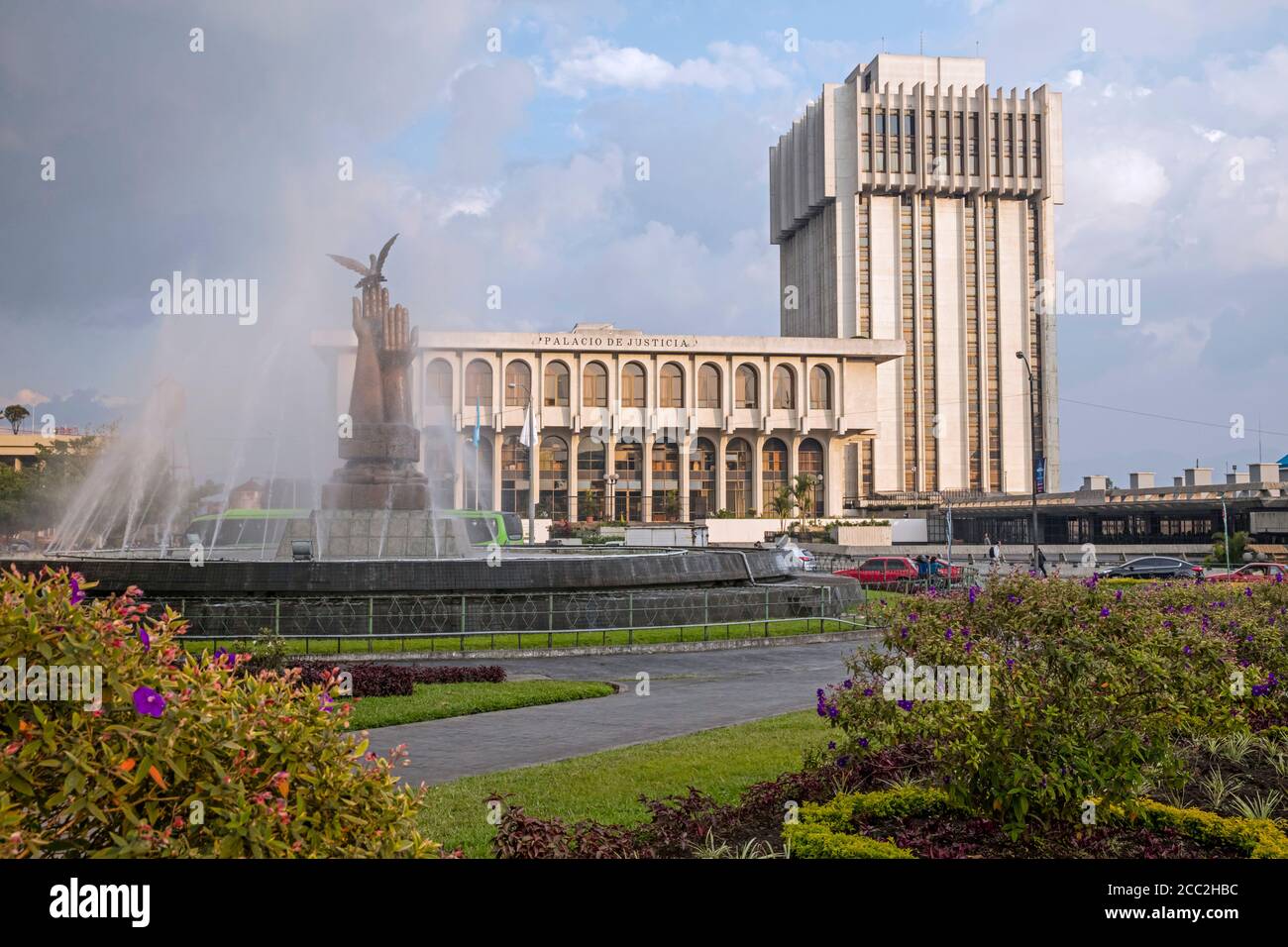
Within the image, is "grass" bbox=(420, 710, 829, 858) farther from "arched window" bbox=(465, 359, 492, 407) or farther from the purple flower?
"arched window" bbox=(465, 359, 492, 407)

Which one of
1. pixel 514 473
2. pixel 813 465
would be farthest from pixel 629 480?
pixel 813 465

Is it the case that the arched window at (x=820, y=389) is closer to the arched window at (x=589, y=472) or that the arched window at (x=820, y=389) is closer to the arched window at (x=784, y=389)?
the arched window at (x=784, y=389)

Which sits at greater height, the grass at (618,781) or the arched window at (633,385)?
the arched window at (633,385)

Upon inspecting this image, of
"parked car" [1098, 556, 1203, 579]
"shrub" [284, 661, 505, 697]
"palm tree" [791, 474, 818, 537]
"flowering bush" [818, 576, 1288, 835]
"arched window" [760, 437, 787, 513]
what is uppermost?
"arched window" [760, 437, 787, 513]

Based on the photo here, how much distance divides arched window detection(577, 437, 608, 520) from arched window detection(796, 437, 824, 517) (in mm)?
17177

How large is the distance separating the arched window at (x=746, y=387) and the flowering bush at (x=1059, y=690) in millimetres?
78898

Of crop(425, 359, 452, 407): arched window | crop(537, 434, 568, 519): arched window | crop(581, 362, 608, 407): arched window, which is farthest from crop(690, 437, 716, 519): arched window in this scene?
crop(425, 359, 452, 407): arched window

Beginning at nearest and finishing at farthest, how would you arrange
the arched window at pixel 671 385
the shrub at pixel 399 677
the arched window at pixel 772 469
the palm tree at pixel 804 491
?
the shrub at pixel 399 677
the palm tree at pixel 804 491
the arched window at pixel 671 385
the arched window at pixel 772 469

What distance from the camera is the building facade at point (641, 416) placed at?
3381 inches

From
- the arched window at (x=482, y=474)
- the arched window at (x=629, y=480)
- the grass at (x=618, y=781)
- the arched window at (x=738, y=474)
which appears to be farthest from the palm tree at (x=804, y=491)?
the grass at (x=618, y=781)

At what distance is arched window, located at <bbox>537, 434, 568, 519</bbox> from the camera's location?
88875 mm
